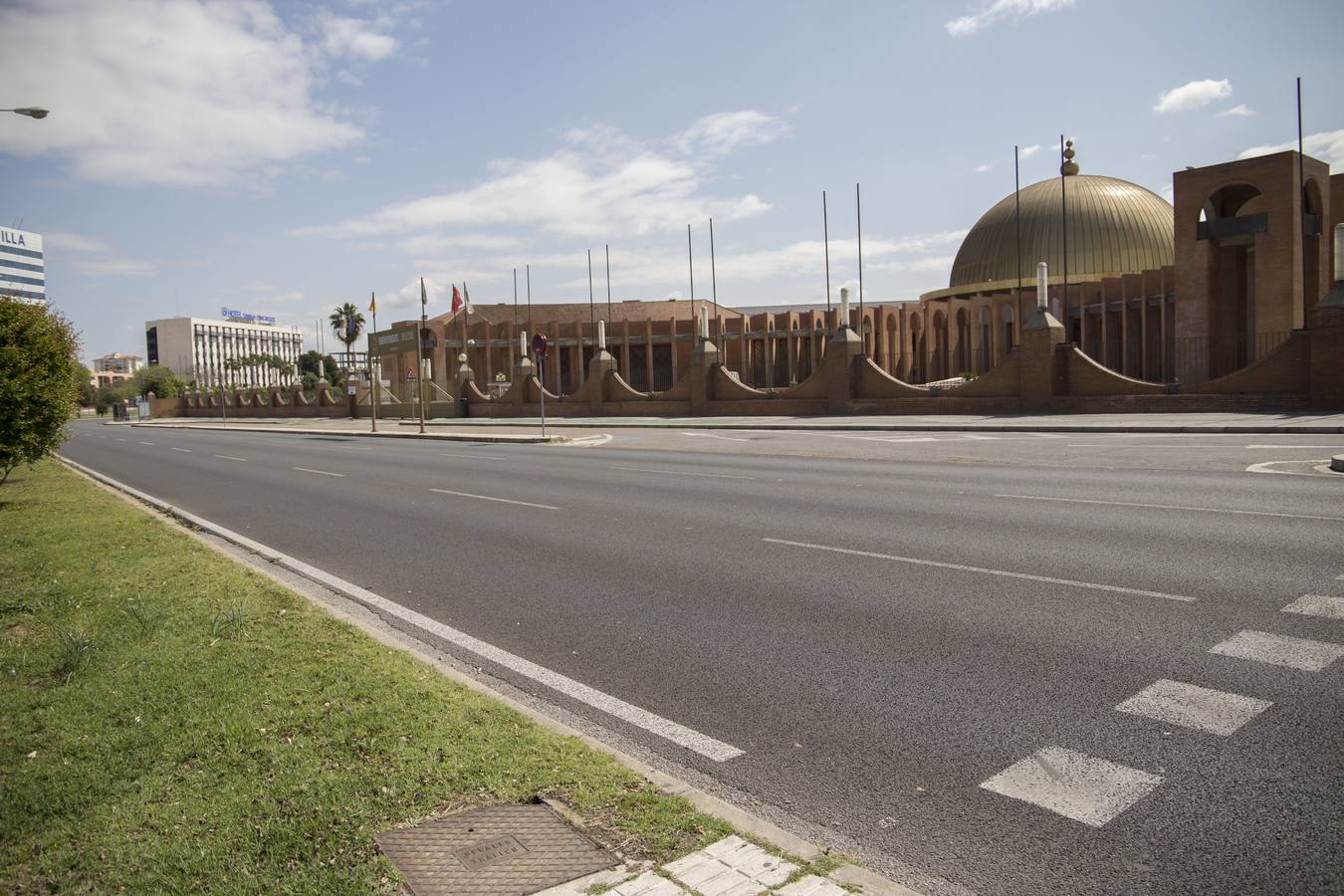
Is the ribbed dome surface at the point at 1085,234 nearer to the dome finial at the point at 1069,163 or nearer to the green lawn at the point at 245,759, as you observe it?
the dome finial at the point at 1069,163

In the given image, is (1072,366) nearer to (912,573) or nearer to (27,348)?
(912,573)

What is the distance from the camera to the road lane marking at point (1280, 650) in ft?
16.3

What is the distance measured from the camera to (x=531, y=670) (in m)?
5.60

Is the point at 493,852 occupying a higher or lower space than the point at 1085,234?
lower

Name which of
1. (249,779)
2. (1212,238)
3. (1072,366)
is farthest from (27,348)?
(1212,238)

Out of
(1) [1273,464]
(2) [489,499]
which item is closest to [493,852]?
(2) [489,499]

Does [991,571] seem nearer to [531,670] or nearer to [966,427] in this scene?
[531,670]

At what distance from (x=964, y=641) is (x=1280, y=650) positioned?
1.77 m

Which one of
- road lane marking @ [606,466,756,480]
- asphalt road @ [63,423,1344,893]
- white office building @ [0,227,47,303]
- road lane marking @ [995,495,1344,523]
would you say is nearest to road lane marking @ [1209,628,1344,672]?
asphalt road @ [63,423,1344,893]

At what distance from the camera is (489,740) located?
4.21 metres

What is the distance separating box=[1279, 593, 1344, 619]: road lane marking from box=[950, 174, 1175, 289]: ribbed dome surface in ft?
172

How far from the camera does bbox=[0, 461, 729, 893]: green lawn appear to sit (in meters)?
3.23

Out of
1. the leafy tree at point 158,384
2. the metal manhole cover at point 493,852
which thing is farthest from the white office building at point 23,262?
the metal manhole cover at point 493,852

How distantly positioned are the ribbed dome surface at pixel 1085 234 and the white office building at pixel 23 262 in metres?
86.1
